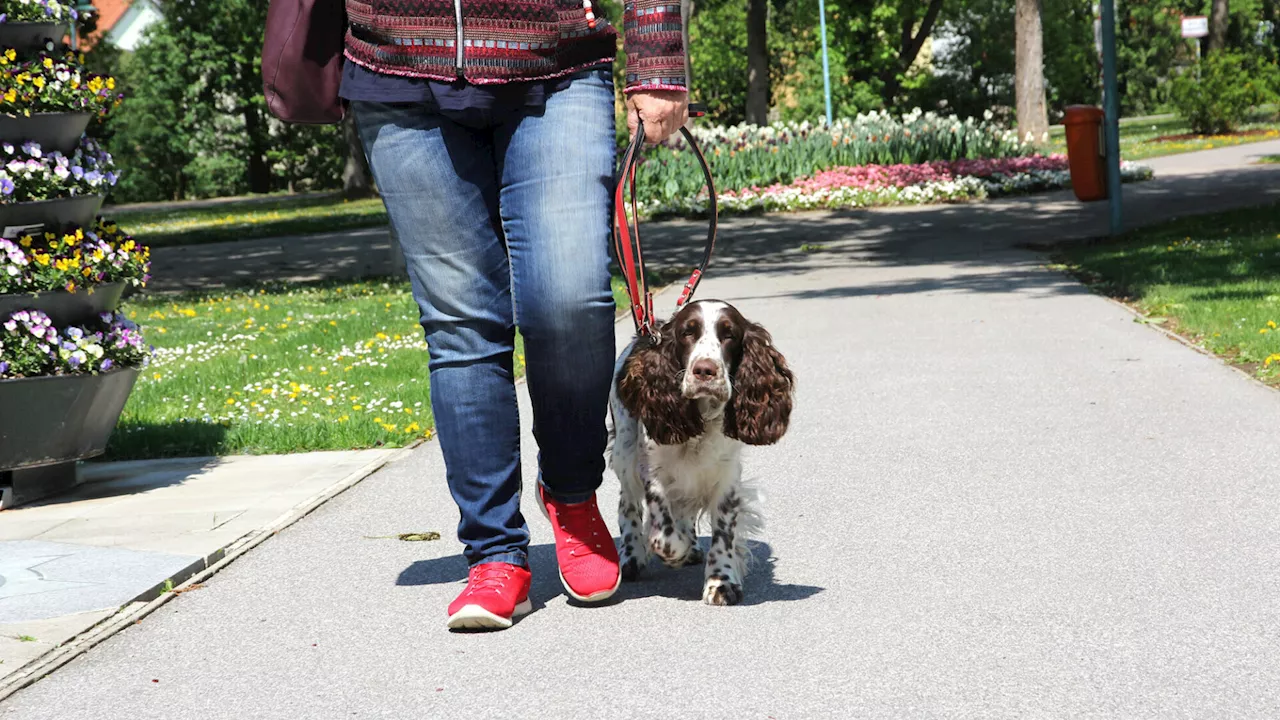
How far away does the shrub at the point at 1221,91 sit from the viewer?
111 feet

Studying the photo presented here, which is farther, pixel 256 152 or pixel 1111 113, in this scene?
pixel 256 152

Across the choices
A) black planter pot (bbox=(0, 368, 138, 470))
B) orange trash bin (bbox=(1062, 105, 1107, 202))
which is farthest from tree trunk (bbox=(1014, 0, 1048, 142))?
black planter pot (bbox=(0, 368, 138, 470))

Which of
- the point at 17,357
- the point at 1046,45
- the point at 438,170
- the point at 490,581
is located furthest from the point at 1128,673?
the point at 1046,45

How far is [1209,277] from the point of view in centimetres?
1178

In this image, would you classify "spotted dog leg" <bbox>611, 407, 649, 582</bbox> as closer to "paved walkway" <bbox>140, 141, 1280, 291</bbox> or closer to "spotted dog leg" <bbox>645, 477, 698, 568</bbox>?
"spotted dog leg" <bbox>645, 477, 698, 568</bbox>

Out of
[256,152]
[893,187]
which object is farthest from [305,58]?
[256,152]

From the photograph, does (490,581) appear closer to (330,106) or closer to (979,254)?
(330,106)

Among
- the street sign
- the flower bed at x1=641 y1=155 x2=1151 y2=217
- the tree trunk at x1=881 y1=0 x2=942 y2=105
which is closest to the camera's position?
the flower bed at x1=641 y1=155 x2=1151 y2=217

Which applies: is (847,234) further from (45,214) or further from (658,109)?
(658,109)

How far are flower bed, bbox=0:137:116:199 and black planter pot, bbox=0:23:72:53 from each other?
0.40 meters

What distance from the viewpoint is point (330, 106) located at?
4.02 metres

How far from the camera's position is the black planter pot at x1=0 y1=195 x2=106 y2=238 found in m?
5.75

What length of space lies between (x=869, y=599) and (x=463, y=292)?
53.6 inches

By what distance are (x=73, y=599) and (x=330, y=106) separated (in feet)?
5.16
